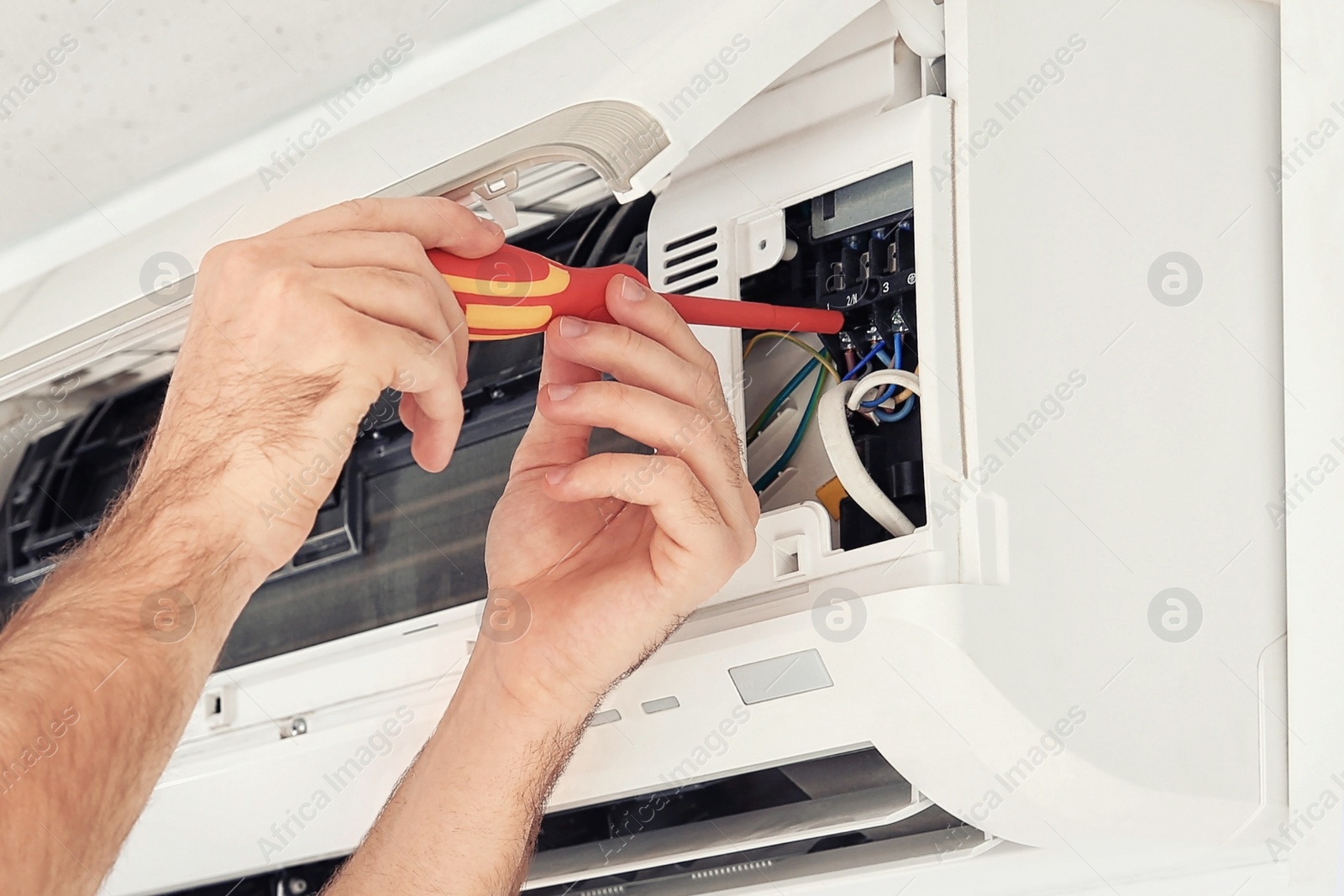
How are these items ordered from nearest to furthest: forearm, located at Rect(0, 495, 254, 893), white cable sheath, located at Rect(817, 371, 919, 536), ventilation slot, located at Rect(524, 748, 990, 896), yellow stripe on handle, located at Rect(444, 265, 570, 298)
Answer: forearm, located at Rect(0, 495, 254, 893) → yellow stripe on handle, located at Rect(444, 265, 570, 298) → white cable sheath, located at Rect(817, 371, 919, 536) → ventilation slot, located at Rect(524, 748, 990, 896)

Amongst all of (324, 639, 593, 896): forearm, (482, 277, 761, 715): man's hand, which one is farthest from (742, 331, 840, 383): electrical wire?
(324, 639, 593, 896): forearm

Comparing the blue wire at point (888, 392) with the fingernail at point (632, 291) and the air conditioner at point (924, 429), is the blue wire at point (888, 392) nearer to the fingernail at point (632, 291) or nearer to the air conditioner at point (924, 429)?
the air conditioner at point (924, 429)

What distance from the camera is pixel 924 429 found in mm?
943

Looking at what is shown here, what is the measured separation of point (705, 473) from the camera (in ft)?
3.05

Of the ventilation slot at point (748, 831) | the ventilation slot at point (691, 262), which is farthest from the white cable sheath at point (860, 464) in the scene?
the ventilation slot at point (748, 831)

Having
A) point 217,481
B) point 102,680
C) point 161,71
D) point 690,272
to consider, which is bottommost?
→ point 102,680

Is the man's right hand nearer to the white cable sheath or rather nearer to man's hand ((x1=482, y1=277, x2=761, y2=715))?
man's hand ((x1=482, y1=277, x2=761, y2=715))

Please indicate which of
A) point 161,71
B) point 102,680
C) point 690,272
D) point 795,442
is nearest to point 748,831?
point 795,442

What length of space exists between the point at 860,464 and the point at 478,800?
1.61 ft

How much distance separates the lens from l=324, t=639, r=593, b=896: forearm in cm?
110

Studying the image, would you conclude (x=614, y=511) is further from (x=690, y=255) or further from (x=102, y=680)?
(x=102, y=680)

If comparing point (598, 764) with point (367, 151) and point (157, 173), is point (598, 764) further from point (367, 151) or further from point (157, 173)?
point (157, 173)

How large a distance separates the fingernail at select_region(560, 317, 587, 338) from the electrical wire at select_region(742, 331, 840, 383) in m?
0.26

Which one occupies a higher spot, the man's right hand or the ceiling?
the ceiling
